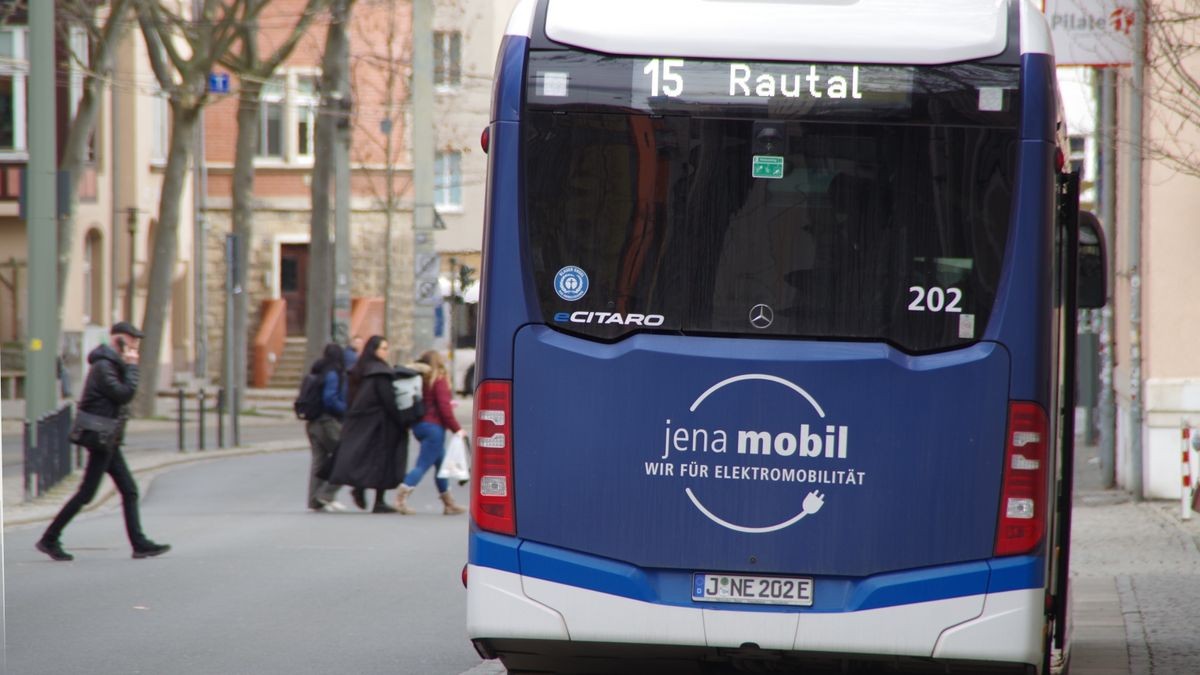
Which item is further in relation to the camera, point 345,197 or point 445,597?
point 345,197

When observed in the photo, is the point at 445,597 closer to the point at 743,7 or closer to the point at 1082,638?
the point at 1082,638

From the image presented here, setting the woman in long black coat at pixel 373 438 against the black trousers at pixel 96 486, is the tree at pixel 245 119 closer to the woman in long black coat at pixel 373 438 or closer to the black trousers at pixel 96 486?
the woman in long black coat at pixel 373 438

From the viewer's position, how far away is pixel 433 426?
1828 centimetres

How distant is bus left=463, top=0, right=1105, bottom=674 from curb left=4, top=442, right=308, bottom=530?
10.7 meters

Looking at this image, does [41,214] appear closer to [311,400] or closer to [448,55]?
[311,400]

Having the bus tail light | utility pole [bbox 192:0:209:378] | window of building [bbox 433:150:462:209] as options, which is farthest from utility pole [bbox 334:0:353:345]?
the bus tail light

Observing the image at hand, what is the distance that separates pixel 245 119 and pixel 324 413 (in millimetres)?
18568

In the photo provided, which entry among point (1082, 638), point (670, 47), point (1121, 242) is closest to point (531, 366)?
point (670, 47)

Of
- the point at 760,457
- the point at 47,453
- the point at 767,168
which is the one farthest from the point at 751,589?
the point at 47,453

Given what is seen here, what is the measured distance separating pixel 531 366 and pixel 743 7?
5.25 feet

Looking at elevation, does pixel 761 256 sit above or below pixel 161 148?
below

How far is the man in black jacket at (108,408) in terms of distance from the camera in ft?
44.4

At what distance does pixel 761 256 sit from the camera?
7.00 meters

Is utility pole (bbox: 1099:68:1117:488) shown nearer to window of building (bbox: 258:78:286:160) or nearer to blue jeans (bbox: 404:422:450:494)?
blue jeans (bbox: 404:422:450:494)
